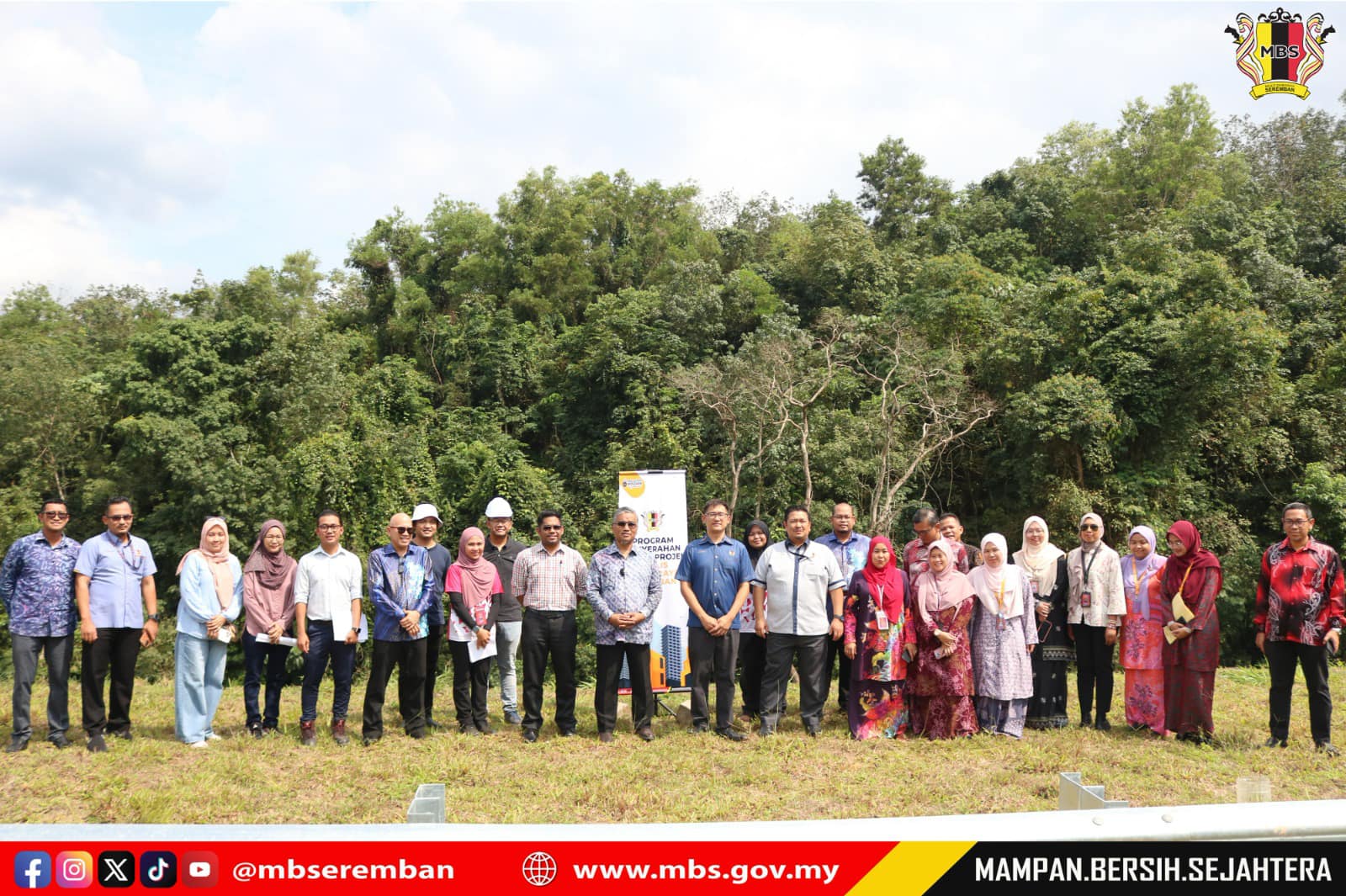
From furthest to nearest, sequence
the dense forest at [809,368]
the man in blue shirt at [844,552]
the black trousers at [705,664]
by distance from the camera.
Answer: the dense forest at [809,368], the man in blue shirt at [844,552], the black trousers at [705,664]

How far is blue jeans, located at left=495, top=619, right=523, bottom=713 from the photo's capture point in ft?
23.5

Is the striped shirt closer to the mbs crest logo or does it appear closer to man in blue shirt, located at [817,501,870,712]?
man in blue shirt, located at [817,501,870,712]

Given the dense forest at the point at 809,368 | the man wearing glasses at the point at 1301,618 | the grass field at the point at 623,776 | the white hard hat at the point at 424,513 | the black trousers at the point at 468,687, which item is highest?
the dense forest at the point at 809,368

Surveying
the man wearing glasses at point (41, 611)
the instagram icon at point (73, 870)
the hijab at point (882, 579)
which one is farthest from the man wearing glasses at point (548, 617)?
the instagram icon at point (73, 870)

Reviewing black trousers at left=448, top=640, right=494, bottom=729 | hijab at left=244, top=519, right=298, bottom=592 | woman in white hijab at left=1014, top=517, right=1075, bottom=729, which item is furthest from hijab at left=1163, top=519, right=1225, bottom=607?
hijab at left=244, top=519, right=298, bottom=592

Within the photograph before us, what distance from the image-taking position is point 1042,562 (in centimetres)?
677

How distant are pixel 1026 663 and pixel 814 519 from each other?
42.6 feet

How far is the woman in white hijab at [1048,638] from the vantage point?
6.64m

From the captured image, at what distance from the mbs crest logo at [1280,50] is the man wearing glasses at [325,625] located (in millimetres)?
12342

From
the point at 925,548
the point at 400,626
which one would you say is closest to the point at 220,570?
the point at 400,626

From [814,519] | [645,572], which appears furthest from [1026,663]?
[814,519]

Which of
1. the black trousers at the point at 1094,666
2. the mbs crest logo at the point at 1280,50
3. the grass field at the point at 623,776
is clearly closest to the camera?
the grass field at the point at 623,776

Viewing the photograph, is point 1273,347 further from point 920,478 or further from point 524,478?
point 524,478

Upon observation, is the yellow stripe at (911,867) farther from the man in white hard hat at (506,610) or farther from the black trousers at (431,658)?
the man in white hard hat at (506,610)
